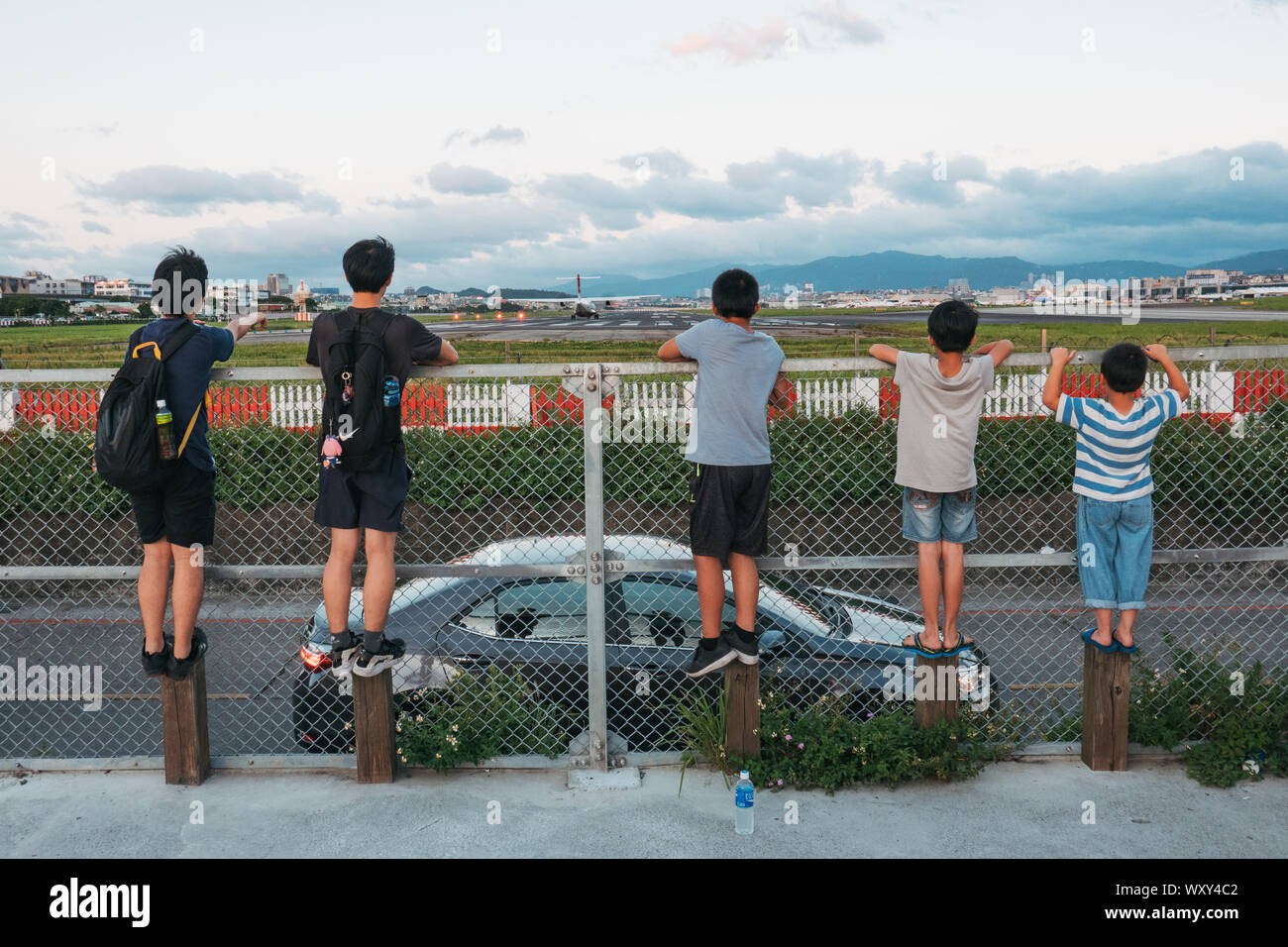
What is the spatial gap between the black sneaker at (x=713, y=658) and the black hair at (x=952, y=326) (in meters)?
1.84

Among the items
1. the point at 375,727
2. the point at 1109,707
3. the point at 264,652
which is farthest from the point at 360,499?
the point at 264,652

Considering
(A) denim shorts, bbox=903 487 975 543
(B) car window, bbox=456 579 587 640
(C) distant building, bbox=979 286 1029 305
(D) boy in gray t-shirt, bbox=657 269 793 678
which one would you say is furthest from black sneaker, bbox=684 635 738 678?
(C) distant building, bbox=979 286 1029 305

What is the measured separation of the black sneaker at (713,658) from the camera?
4.86 m

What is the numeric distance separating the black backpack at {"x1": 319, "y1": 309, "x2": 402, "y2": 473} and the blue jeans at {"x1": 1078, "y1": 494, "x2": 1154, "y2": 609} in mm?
3604

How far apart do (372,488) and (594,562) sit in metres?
1.19

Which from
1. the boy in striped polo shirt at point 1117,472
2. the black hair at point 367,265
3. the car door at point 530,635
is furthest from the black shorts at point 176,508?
the boy in striped polo shirt at point 1117,472

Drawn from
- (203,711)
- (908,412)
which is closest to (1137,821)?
(908,412)

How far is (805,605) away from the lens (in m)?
6.75

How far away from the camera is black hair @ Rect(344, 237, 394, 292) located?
454 centimetres

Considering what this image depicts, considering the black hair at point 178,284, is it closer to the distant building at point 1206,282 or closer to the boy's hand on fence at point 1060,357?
the boy's hand on fence at point 1060,357

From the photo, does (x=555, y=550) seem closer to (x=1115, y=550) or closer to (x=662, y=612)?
(x=662, y=612)

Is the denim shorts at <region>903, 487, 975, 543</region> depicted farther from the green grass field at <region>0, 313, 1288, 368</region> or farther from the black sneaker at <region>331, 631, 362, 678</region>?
the green grass field at <region>0, 313, 1288, 368</region>

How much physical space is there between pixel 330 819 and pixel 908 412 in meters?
3.48
